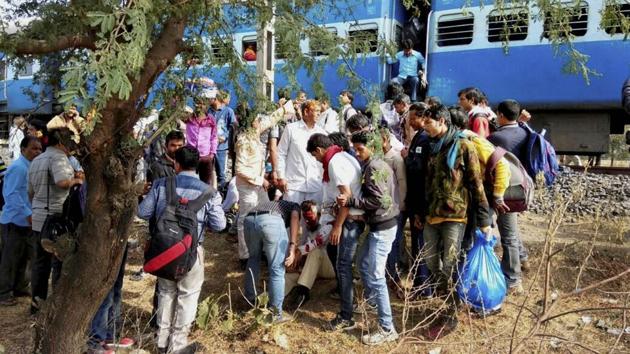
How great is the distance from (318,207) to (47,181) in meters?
2.28

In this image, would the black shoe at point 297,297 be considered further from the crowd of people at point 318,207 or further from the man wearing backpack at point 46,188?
the man wearing backpack at point 46,188

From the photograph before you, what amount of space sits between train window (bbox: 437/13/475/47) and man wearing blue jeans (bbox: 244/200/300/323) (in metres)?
5.39

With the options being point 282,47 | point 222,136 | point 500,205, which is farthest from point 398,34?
point 282,47

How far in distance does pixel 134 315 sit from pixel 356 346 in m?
2.01

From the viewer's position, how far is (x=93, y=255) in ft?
8.98

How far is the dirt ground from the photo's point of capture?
3861 millimetres

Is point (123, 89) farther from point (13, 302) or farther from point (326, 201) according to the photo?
point (13, 302)

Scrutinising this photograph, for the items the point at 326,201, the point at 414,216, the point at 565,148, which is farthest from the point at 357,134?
the point at 565,148

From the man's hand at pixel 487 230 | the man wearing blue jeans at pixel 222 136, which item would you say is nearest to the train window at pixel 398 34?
the man wearing blue jeans at pixel 222 136

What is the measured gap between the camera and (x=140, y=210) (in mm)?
3459

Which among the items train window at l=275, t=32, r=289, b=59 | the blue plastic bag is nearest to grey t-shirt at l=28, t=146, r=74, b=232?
train window at l=275, t=32, r=289, b=59

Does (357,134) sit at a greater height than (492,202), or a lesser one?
greater

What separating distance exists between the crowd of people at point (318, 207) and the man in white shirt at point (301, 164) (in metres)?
0.01

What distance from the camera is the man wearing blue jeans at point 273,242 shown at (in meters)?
4.04
